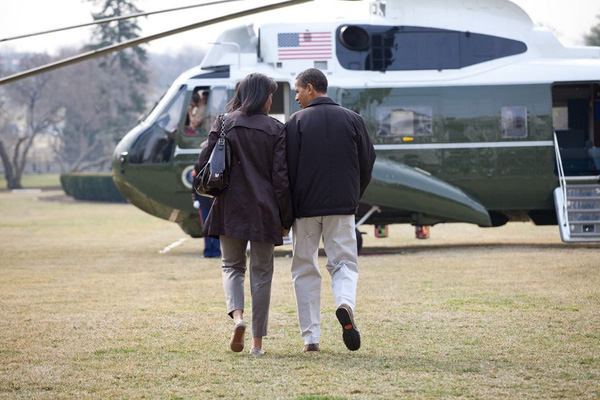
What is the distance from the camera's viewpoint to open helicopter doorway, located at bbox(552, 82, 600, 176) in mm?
16219

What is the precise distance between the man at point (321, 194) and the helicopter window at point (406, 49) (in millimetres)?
8480

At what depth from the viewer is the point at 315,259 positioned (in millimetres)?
7199

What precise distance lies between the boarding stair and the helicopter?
Answer: 3 centimetres

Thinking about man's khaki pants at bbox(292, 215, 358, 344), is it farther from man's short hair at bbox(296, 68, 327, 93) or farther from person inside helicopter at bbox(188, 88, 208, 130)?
person inside helicopter at bbox(188, 88, 208, 130)

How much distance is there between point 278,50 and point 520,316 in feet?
26.4

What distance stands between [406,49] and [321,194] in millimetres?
9005

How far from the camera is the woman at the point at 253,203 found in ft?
23.0

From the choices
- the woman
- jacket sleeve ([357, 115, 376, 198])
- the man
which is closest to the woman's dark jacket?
the woman

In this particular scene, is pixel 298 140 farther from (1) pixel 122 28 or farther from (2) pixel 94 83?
(2) pixel 94 83

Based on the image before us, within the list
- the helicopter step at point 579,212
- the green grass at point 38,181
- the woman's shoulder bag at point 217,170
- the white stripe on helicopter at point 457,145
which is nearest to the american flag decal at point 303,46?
the white stripe on helicopter at point 457,145

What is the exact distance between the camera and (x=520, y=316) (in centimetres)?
855

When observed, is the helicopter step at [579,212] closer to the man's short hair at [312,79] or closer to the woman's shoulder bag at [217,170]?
the man's short hair at [312,79]

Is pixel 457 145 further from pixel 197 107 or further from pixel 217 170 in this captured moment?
pixel 217 170

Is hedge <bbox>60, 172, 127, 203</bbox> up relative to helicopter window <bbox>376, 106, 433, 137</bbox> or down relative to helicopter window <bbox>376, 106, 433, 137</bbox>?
down
